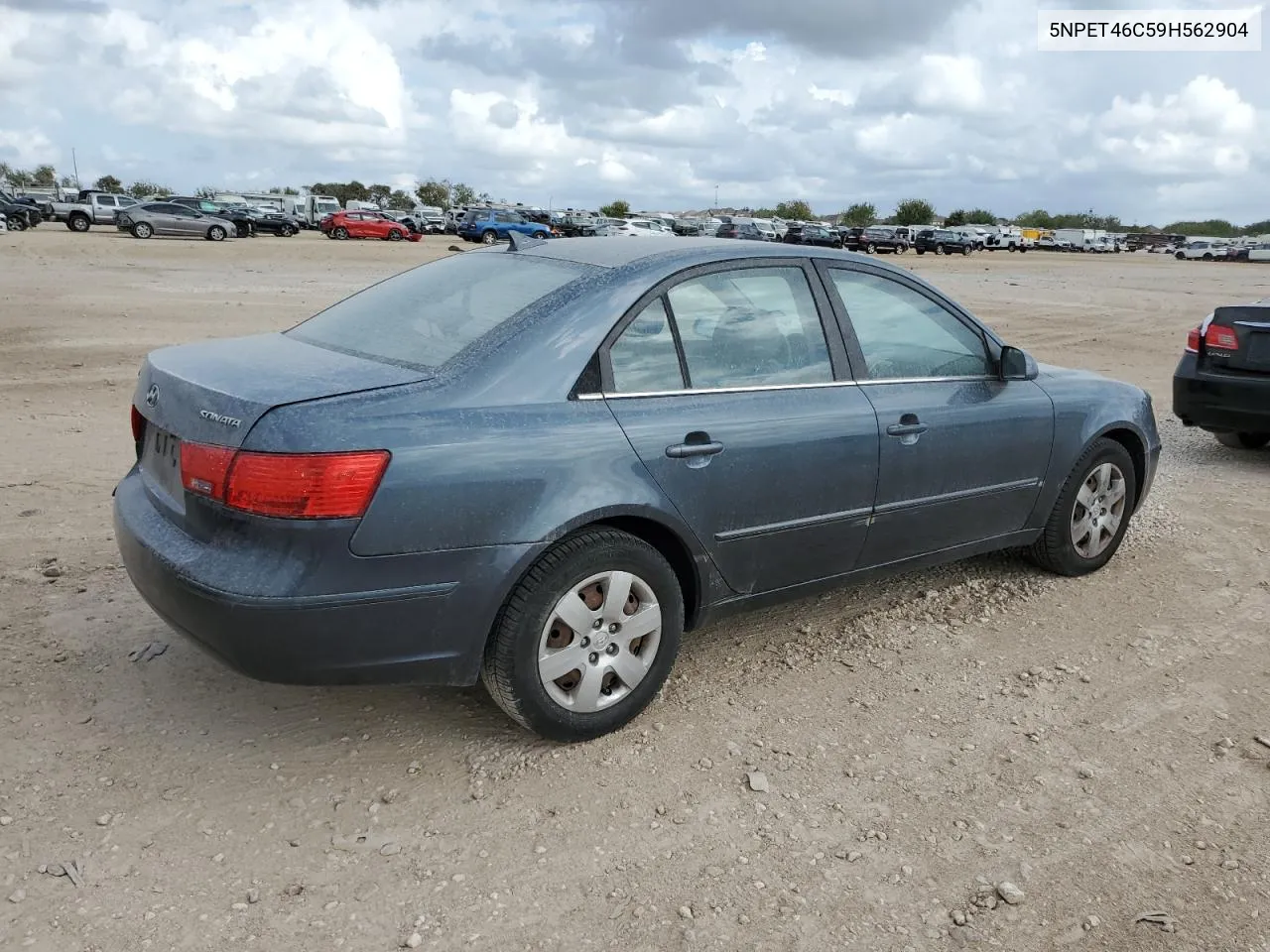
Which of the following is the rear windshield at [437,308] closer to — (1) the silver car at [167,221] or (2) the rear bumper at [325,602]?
(2) the rear bumper at [325,602]

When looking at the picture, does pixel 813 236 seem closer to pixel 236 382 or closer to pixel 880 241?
pixel 880 241

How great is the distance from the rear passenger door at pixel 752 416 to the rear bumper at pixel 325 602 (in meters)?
0.69

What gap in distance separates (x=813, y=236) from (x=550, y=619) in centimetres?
4852

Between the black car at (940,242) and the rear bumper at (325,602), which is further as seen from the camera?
the black car at (940,242)

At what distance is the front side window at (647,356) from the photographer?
339 cm

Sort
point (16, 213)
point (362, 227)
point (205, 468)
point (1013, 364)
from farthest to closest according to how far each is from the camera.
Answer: point (362, 227) < point (16, 213) < point (1013, 364) < point (205, 468)

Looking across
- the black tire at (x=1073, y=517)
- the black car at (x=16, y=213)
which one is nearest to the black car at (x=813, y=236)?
the black car at (x=16, y=213)

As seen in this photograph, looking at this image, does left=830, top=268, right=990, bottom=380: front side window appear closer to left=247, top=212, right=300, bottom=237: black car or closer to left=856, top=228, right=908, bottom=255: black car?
left=247, top=212, right=300, bottom=237: black car

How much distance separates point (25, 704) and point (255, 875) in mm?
1358

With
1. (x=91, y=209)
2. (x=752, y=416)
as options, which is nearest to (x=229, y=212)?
(x=91, y=209)

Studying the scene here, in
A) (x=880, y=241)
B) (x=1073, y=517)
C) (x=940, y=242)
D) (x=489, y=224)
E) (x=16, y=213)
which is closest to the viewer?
(x=1073, y=517)

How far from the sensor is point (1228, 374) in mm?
7480

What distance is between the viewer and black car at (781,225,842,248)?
1922 inches

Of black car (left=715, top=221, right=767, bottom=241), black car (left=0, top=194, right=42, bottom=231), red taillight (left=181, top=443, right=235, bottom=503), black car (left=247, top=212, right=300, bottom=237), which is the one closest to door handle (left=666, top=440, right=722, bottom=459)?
red taillight (left=181, top=443, right=235, bottom=503)
